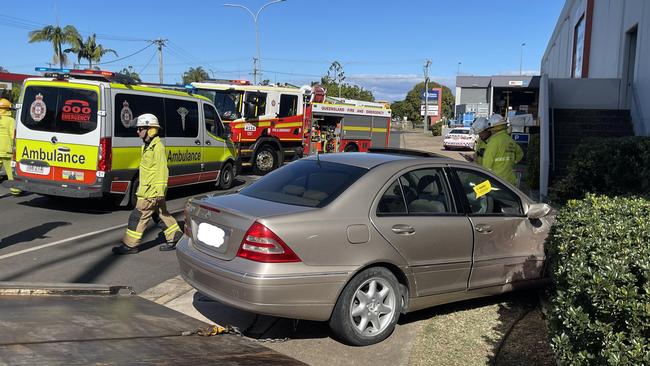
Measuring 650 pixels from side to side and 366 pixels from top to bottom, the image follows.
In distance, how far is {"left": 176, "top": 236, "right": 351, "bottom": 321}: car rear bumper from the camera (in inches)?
152

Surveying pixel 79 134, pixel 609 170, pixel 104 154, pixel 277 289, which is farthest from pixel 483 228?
pixel 79 134

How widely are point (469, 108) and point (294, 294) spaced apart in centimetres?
→ 6114

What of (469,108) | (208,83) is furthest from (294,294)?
(469,108)

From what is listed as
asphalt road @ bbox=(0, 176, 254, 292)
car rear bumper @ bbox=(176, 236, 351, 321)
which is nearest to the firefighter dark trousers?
asphalt road @ bbox=(0, 176, 254, 292)

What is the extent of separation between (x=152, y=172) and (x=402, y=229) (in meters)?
3.81

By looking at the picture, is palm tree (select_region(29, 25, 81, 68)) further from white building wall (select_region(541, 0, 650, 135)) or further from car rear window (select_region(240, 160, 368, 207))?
car rear window (select_region(240, 160, 368, 207))

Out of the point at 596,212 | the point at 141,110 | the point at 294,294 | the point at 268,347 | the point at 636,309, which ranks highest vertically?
the point at 141,110

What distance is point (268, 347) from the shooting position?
A: 4.26 metres

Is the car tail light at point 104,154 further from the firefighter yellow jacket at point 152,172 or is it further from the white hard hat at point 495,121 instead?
the white hard hat at point 495,121

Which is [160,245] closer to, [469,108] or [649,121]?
[649,121]

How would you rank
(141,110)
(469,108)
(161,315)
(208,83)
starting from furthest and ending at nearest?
(469,108) < (208,83) < (141,110) < (161,315)

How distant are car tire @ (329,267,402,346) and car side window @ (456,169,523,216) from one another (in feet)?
3.84

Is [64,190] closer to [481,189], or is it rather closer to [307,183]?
[307,183]

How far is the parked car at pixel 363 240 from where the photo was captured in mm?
3947
